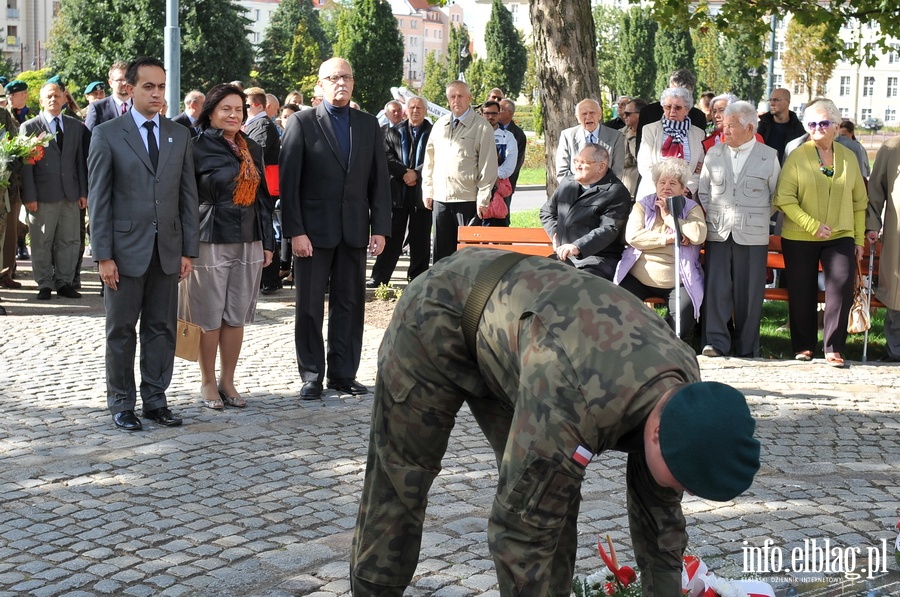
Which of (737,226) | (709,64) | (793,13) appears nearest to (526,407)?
(737,226)

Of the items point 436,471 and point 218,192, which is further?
point 218,192

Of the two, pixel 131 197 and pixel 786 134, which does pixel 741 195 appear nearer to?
pixel 786 134

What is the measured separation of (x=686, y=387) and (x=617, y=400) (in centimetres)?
20

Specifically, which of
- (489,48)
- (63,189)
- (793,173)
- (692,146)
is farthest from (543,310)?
(489,48)

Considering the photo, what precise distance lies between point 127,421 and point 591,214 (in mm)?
4186

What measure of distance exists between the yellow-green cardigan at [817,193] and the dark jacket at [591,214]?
1546 millimetres

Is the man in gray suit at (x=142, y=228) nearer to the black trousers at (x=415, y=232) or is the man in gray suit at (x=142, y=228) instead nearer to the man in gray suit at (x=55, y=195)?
the man in gray suit at (x=55, y=195)

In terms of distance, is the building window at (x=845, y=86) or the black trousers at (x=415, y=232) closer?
the black trousers at (x=415, y=232)

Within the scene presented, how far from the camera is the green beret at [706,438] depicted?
307 cm

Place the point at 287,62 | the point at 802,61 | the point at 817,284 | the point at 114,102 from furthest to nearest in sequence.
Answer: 1. the point at 287,62
2. the point at 802,61
3. the point at 114,102
4. the point at 817,284

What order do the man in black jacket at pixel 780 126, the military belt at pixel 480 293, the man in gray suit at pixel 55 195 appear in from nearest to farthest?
the military belt at pixel 480 293 → the man in gray suit at pixel 55 195 → the man in black jacket at pixel 780 126

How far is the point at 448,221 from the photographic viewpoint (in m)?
13.2

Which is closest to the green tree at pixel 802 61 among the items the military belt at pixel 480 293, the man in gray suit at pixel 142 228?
the man in gray suit at pixel 142 228

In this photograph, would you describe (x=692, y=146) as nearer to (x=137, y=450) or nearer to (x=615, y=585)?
(x=137, y=450)
